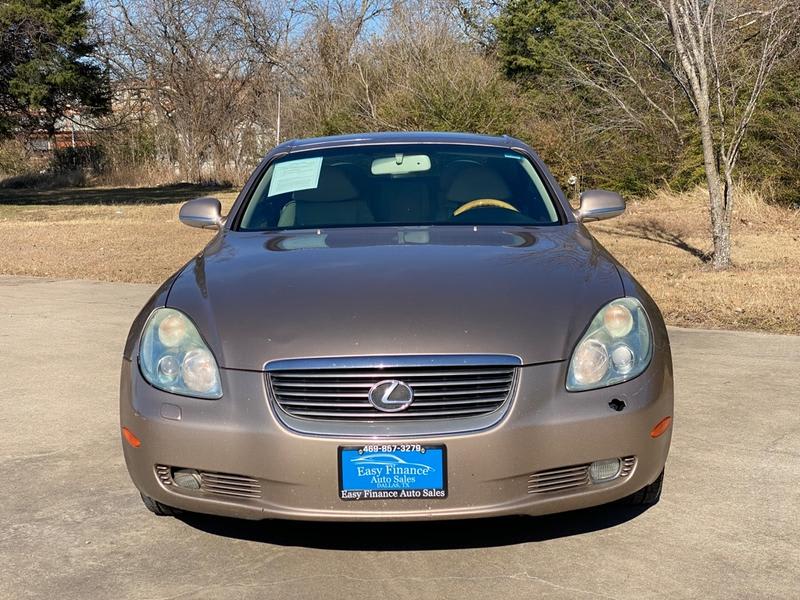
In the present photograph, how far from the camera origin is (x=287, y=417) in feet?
10.4

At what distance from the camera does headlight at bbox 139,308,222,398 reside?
3.31 meters

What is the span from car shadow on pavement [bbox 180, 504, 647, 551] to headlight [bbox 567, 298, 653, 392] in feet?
2.15

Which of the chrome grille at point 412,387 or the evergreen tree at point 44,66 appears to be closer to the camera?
the chrome grille at point 412,387

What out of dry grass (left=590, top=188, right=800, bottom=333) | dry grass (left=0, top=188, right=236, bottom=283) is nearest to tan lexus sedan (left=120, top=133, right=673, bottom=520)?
dry grass (left=590, top=188, right=800, bottom=333)

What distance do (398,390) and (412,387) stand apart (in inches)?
1.8

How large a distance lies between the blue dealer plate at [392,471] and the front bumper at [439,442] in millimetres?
23

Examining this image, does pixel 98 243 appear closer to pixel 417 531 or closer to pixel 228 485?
pixel 417 531

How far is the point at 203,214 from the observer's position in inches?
200

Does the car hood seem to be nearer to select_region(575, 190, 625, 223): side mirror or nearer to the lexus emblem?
the lexus emblem

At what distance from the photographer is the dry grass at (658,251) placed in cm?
870

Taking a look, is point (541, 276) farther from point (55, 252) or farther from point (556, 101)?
point (556, 101)

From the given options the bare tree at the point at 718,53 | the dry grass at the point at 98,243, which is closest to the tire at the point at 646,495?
the bare tree at the point at 718,53

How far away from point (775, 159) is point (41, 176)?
3427 cm

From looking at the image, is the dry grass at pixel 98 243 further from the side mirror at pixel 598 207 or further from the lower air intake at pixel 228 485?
the lower air intake at pixel 228 485
